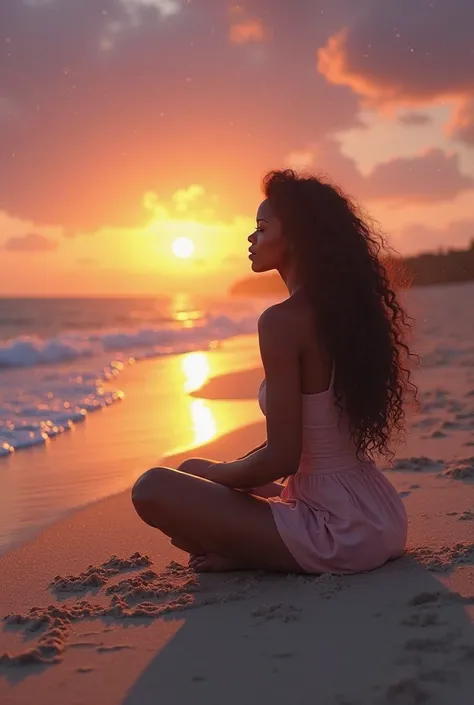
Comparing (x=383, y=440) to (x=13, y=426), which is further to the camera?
(x=13, y=426)

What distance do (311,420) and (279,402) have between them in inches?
7.8

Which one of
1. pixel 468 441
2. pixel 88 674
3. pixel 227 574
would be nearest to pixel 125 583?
pixel 227 574

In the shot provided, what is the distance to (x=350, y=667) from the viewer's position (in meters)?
2.38

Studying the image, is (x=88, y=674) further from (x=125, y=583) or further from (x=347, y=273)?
(x=347, y=273)

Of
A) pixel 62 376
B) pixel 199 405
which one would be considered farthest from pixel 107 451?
pixel 62 376

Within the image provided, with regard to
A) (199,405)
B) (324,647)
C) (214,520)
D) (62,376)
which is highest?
(62,376)

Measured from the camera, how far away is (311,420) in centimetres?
327

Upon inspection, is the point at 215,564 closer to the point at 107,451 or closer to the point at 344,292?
the point at 344,292

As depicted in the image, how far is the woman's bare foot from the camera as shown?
3424 millimetres

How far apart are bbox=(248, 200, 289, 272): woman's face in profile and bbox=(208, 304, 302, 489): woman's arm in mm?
339

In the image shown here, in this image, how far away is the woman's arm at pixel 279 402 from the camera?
311 cm

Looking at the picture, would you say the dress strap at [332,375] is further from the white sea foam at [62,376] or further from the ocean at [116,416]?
the white sea foam at [62,376]

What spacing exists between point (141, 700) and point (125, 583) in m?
1.06

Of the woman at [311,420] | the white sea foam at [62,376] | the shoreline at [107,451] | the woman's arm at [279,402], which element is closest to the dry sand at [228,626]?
the woman at [311,420]
